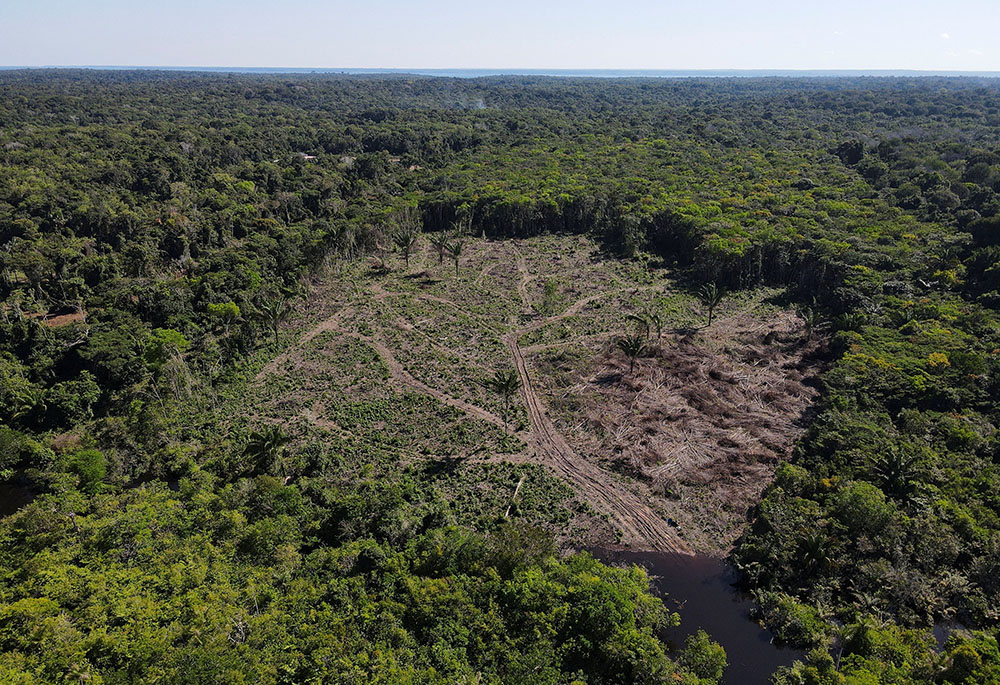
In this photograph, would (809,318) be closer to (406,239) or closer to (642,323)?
(642,323)

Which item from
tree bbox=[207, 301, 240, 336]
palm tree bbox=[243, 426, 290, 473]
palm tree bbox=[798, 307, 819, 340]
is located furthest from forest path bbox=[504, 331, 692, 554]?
tree bbox=[207, 301, 240, 336]

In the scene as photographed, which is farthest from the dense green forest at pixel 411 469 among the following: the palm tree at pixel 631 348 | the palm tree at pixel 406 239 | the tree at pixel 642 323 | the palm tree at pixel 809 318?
the tree at pixel 642 323

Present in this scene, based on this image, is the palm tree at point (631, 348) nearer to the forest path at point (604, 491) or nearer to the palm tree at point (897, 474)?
the forest path at point (604, 491)

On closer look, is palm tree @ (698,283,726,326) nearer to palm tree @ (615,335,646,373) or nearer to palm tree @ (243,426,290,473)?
palm tree @ (615,335,646,373)

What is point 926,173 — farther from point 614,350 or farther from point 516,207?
point 614,350

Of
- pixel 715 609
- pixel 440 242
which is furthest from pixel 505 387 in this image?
pixel 440 242

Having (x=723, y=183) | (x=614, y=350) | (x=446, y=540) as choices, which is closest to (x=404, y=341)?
(x=614, y=350)
